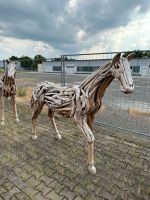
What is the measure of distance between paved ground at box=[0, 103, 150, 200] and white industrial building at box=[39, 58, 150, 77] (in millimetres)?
1539

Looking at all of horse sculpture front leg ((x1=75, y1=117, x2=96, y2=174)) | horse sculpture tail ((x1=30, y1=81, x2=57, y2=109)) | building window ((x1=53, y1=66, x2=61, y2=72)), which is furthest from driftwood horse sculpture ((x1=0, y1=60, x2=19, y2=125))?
horse sculpture front leg ((x1=75, y1=117, x2=96, y2=174))

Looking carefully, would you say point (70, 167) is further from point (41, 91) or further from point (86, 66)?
point (86, 66)

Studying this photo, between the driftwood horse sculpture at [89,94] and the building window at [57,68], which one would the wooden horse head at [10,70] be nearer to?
the building window at [57,68]

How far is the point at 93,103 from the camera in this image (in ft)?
8.38

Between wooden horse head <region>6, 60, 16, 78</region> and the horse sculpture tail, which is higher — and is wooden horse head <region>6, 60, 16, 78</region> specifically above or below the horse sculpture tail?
above

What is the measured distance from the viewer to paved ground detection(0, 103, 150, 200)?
2297 mm

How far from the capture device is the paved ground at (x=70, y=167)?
2.30 m

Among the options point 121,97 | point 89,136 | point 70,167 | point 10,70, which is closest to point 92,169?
point 70,167

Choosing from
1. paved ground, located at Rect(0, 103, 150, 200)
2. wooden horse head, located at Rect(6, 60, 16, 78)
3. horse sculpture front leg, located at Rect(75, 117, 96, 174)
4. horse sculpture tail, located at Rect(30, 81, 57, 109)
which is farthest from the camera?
wooden horse head, located at Rect(6, 60, 16, 78)

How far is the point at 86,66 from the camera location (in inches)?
182

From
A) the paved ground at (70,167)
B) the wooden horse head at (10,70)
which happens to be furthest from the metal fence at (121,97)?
the wooden horse head at (10,70)

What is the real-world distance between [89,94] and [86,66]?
90.0 inches

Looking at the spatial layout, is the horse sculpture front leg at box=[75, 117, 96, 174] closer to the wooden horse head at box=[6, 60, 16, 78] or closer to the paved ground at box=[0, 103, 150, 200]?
the paved ground at box=[0, 103, 150, 200]

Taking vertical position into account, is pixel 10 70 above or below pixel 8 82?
above
